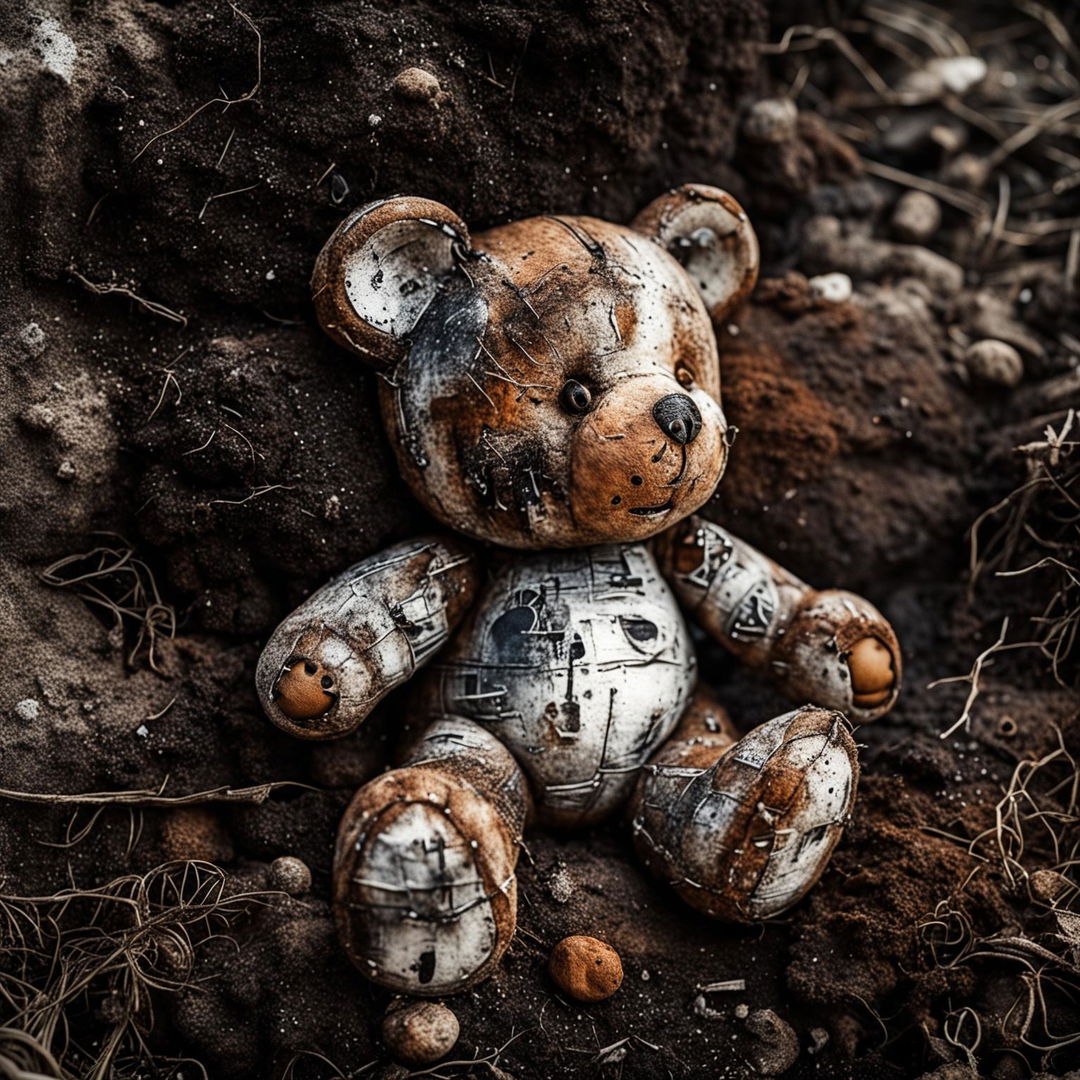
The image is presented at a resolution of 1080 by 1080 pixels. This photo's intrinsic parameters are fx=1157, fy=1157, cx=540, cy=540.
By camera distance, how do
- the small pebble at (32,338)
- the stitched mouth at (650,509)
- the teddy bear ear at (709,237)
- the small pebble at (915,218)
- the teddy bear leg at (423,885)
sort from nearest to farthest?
the teddy bear leg at (423,885) < the stitched mouth at (650,509) < the small pebble at (32,338) < the teddy bear ear at (709,237) < the small pebble at (915,218)

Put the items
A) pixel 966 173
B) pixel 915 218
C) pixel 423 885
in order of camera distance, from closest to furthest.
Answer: pixel 423 885, pixel 915 218, pixel 966 173

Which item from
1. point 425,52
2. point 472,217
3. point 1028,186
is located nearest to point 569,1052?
point 472,217

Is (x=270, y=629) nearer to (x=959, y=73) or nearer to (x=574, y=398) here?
(x=574, y=398)

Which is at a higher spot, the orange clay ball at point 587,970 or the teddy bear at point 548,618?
the teddy bear at point 548,618

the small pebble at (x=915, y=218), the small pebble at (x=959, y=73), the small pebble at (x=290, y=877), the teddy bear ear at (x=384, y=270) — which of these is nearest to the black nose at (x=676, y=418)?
the teddy bear ear at (x=384, y=270)

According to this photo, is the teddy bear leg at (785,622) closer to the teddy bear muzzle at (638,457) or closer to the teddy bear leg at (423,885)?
the teddy bear muzzle at (638,457)

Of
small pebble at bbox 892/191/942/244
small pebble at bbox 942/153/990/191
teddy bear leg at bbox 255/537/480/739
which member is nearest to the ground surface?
teddy bear leg at bbox 255/537/480/739

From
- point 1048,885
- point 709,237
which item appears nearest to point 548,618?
point 709,237

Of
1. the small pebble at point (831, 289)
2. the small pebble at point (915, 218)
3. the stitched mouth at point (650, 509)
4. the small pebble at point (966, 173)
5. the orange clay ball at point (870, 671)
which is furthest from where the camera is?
the small pebble at point (966, 173)
